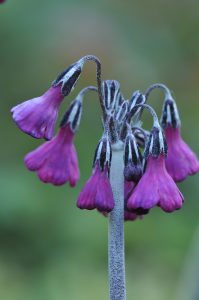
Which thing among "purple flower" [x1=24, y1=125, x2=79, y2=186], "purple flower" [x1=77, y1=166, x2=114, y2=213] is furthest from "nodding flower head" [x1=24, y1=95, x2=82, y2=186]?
"purple flower" [x1=77, y1=166, x2=114, y2=213]

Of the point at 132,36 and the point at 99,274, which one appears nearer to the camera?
the point at 99,274

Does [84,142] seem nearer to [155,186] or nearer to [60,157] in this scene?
[60,157]

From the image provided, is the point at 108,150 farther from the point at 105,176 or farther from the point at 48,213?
the point at 48,213

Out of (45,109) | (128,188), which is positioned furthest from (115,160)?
(45,109)

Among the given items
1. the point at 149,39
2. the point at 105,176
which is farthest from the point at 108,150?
the point at 149,39

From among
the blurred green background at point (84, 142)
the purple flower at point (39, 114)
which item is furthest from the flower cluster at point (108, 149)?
the blurred green background at point (84, 142)
